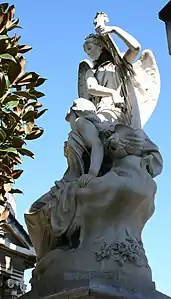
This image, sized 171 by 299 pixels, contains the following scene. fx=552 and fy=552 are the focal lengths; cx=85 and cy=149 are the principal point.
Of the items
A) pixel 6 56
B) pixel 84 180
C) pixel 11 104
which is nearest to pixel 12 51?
pixel 6 56

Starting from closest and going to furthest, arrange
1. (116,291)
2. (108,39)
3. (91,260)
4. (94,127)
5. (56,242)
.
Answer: (116,291), (91,260), (56,242), (94,127), (108,39)

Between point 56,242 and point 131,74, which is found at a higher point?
point 131,74

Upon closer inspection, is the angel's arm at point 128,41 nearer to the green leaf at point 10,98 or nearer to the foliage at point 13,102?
the foliage at point 13,102

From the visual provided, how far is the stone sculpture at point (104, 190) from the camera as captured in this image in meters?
4.63

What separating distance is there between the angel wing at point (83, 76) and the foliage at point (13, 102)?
1.64 metres

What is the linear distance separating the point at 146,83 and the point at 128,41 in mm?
613

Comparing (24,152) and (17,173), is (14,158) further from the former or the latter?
(17,173)

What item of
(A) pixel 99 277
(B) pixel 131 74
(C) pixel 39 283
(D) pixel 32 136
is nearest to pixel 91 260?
(A) pixel 99 277

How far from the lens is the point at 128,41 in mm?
5742

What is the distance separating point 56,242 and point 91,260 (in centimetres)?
50

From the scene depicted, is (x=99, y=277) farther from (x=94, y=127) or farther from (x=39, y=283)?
(x=94, y=127)

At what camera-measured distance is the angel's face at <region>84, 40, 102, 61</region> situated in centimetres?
612

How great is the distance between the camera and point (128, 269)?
4.61 m

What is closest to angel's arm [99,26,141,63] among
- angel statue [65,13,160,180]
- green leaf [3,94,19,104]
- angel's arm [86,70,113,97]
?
angel statue [65,13,160,180]
